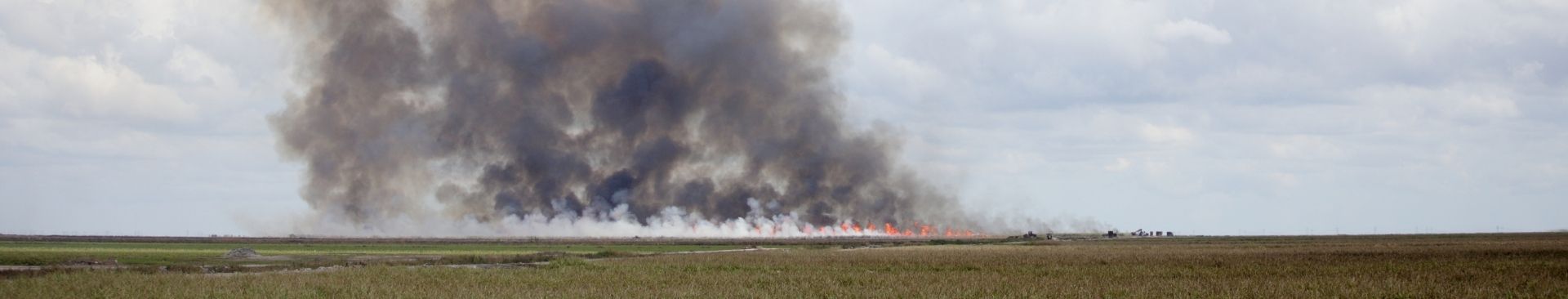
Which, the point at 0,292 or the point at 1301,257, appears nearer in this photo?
the point at 0,292

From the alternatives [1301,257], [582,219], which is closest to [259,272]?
[1301,257]

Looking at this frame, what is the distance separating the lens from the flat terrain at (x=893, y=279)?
4106 cm

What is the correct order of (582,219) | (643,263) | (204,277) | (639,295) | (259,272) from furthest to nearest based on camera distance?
(582,219) < (643,263) < (259,272) < (204,277) < (639,295)

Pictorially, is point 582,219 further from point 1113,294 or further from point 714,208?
point 1113,294

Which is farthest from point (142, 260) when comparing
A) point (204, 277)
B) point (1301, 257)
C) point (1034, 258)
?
point (1301, 257)

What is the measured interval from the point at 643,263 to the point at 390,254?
26568 mm

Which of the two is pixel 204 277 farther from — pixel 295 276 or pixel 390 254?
pixel 390 254

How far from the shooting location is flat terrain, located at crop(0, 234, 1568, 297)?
135 ft

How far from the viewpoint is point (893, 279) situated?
49.1 metres

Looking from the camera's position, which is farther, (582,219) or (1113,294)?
(582,219)

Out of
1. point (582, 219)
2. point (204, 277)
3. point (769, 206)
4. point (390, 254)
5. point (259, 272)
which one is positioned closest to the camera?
point (204, 277)

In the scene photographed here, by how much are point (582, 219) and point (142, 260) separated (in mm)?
88840

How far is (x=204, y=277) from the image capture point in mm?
48938

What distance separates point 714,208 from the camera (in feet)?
552
